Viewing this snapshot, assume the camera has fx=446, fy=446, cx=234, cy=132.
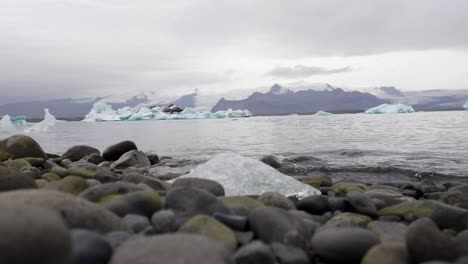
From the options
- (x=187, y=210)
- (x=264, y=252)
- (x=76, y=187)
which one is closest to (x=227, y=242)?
(x=264, y=252)

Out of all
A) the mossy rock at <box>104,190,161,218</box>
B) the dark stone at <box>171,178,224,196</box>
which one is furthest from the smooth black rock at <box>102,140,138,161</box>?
the mossy rock at <box>104,190,161,218</box>

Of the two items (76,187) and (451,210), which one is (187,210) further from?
(451,210)

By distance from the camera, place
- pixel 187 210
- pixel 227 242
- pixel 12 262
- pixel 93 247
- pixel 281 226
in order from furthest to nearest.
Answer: pixel 187 210 → pixel 281 226 → pixel 227 242 → pixel 93 247 → pixel 12 262

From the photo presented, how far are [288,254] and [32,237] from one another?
136 cm

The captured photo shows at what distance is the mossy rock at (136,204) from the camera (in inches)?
115

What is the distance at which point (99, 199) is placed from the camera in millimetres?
3160

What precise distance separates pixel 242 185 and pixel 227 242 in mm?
2270

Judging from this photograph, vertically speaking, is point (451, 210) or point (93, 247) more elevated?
point (93, 247)

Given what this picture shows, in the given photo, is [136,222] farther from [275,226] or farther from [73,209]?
[275,226]

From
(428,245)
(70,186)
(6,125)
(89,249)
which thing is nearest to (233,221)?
(89,249)

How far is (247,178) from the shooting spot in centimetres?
491

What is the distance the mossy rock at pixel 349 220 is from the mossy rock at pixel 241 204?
0.59m

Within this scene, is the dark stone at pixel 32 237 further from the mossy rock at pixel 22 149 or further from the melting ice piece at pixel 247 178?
the mossy rock at pixel 22 149

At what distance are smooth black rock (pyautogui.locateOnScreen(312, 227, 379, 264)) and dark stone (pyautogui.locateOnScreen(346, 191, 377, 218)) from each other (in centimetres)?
133
